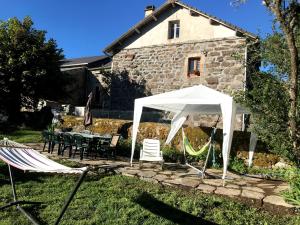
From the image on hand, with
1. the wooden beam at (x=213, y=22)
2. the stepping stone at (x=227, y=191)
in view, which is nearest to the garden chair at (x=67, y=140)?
the stepping stone at (x=227, y=191)

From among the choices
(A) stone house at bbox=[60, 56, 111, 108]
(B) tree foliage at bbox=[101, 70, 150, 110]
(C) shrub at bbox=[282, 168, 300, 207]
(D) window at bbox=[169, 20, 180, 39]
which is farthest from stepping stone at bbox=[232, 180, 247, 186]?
(A) stone house at bbox=[60, 56, 111, 108]

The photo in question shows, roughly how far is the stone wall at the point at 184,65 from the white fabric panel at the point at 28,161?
10.8 metres

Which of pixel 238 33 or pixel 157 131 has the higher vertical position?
pixel 238 33

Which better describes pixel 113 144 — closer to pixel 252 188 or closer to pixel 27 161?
pixel 252 188

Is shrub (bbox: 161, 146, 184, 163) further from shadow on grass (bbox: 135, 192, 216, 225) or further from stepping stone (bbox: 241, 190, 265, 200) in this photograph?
shadow on grass (bbox: 135, 192, 216, 225)

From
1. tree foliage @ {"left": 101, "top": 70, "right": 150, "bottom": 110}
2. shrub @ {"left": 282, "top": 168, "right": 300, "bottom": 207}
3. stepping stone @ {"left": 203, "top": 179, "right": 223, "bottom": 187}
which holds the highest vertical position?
tree foliage @ {"left": 101, "top": 70, "right": 150, "bottom": 110}

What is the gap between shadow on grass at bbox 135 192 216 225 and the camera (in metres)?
5.13

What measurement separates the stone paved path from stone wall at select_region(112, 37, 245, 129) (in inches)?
272

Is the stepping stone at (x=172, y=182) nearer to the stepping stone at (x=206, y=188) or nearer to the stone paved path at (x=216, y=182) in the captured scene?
the stone paved path at (x=216, y=182)

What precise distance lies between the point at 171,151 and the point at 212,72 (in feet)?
21.7

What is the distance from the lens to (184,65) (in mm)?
16734

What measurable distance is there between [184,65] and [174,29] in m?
2.18

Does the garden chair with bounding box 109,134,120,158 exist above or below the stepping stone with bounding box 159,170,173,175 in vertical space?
above

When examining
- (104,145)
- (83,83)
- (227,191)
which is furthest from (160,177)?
(83,83)
